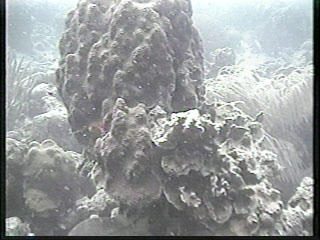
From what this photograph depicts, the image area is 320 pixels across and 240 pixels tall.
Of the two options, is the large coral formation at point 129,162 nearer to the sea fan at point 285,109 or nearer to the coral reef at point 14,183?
the coral reef at point 14,183

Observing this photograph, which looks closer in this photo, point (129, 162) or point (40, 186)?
point (129, 162)

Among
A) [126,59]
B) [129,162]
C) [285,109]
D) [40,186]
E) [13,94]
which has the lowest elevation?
[40,186]

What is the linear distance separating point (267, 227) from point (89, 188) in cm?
235

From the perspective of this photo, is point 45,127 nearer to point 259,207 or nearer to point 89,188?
point 89,188

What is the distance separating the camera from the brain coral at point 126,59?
3.38 meters

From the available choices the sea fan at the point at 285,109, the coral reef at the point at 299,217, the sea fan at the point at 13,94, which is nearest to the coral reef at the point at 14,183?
the coral reef at the point at 299,217

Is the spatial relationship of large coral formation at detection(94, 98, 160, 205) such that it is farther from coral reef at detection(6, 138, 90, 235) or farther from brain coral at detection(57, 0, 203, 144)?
coral reef at detection(6, 138, 90, 235)

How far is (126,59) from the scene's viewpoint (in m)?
3.40

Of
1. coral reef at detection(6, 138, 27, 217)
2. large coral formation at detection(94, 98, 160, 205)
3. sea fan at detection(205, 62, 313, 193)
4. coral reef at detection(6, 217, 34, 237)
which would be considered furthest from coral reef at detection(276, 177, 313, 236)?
coral reef at detection(6, 138, 27, 217)

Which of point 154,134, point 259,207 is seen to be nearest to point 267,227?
point 259,207

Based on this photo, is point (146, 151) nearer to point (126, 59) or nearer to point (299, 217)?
point (126, 59)

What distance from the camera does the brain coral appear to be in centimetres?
338

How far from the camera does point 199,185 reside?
278 cm

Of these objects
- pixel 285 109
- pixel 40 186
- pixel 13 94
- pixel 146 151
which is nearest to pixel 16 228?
pixel 40 186
